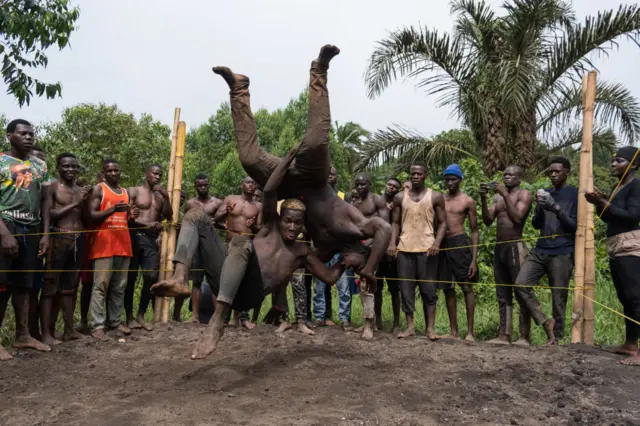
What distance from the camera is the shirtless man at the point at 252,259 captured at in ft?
17.1

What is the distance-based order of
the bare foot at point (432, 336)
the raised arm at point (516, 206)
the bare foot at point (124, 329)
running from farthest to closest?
the bare foot at point (124, 329), the bare foot at point (432, 336), the raised arm at point (516, 206)

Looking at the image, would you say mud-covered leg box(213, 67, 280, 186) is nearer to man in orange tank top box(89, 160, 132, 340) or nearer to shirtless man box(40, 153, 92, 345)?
man in orange tank top box(89, 160, 132, 340)

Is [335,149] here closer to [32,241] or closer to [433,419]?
[32,241]

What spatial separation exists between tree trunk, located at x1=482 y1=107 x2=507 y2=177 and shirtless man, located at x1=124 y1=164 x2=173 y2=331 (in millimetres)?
7410

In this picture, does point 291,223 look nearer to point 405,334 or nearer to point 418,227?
point 418,227

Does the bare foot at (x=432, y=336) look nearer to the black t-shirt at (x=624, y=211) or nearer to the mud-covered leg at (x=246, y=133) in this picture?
the black t-shirt at (x=624, y=211)

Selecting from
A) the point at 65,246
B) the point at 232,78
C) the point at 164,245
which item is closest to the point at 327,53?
the point at 232,78

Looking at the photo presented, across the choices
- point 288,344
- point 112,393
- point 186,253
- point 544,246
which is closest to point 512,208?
point 544,246

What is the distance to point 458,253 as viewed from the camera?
313 inches

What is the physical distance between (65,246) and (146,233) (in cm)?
128

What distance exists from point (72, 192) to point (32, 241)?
86cm

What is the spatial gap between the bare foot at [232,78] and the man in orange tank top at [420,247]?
3060mm

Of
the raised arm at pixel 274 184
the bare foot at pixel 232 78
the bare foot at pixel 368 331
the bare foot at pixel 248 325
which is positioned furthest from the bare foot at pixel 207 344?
the bare foot at pixel 248 325

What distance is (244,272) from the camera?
5.29 metres
